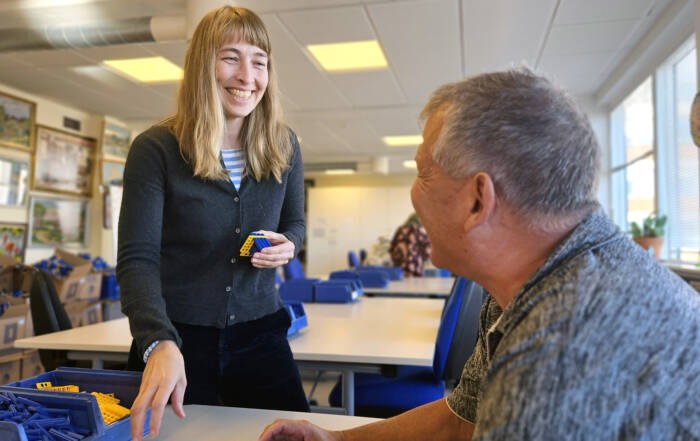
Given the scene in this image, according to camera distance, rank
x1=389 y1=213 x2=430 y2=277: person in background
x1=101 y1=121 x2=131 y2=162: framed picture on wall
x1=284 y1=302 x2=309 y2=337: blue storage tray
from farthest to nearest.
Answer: x1=101 y1=121 x2=131 y2=162: framed picture on wall
x1=389 y1=213 x2=430 y2=277: person in background
x1=284 y1=302 x2=309 y2=337: blue storage tray

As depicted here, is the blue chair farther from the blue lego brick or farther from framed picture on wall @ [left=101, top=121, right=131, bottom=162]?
framed picture on wall @ [left=101, top=121, right=131, bottom=162]

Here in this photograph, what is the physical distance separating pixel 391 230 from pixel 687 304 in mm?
12053

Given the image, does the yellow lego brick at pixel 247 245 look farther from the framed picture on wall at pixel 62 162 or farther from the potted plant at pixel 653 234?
the framed picture on wall at pixel 62 162

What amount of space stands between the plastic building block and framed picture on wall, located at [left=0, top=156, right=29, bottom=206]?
5640 mm

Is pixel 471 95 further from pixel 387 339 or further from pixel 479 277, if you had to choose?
pixel 387 339

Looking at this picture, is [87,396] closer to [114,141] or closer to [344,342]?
[344,342]

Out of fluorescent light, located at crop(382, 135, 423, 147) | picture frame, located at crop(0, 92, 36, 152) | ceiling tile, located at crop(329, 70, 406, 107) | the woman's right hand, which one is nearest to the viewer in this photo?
the woman's right hand

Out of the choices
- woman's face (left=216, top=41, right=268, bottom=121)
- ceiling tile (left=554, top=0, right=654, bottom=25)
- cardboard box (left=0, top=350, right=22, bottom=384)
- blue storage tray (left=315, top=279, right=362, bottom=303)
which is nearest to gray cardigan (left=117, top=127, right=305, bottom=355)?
woman's face (left=216, top=41, right=268, bottom=121)

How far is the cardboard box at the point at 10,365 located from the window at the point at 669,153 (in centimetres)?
492

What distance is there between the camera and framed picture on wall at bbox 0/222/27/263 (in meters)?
5.52

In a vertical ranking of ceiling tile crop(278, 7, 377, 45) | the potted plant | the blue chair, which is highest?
ceiling tile crop(278, 7, 377, 45)

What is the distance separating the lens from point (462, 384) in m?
0.87

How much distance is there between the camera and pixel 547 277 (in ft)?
1.87

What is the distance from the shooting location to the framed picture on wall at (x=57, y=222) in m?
6.04
